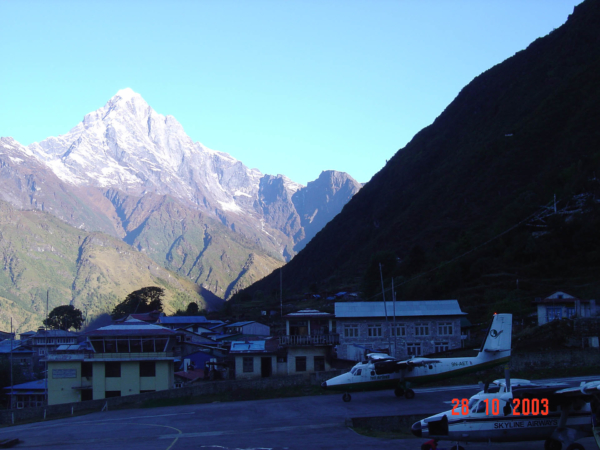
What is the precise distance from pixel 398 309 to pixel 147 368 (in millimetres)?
23632

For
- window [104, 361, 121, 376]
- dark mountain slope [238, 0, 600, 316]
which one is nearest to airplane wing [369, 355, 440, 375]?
window [104, 361, 121, 376]

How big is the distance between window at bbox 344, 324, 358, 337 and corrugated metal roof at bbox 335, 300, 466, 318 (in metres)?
0.96

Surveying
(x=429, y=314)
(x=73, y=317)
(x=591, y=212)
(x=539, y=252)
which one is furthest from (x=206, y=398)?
(x=73, y=317)

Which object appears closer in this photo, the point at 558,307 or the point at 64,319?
the point at 558,307

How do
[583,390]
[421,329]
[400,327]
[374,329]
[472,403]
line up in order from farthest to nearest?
[421,329] → [400,327] → [374,329] → [472,403] → [583,390]

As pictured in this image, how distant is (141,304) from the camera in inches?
6147

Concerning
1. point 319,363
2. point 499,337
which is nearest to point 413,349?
point 319,363

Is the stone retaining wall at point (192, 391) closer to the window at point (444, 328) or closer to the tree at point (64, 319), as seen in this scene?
the window at point (444, 328)

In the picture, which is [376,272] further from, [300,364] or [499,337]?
[499,337]

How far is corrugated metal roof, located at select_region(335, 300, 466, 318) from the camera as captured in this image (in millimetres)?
54375

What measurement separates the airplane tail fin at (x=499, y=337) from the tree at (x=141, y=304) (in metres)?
127

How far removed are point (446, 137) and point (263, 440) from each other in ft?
567

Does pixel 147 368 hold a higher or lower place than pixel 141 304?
lower

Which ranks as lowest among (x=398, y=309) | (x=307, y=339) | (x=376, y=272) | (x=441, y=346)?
(x=441, y=346)
